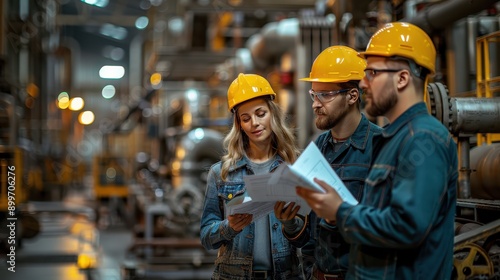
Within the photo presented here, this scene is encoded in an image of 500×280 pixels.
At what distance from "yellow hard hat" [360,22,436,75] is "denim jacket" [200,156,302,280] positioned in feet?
3.63

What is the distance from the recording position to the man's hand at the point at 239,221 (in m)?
3.24

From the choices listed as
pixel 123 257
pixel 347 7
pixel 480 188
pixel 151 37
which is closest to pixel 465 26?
pixel 347 7

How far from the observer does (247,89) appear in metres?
3.60

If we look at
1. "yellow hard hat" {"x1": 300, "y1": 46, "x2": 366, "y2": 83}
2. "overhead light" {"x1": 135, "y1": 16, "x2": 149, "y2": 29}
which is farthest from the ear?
"overhead light" {"x1": 135, "y1": 16, "x2": 149, "y2": 29}

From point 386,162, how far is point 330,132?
3.08 ft

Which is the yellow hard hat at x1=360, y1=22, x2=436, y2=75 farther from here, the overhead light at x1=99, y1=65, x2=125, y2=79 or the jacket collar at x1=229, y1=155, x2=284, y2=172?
the overhead light at x1=99, y1=65, x2=125, y2=79

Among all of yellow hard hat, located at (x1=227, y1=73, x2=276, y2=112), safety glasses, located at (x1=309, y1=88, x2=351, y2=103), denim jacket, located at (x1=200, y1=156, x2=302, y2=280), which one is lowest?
denim jacket, located at (x1=200, y1=156, x2=302, y2=280)

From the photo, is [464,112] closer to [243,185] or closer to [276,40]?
[243,185]

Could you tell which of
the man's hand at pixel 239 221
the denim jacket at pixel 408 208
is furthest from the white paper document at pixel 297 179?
the man's hand at pixel 239 221

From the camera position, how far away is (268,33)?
41.6ft

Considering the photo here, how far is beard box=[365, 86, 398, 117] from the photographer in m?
2.52

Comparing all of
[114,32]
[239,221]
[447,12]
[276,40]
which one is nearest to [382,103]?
[239,221]

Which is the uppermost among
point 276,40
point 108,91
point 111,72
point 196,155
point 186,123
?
point 111,72

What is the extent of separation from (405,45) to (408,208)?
0.65 m
